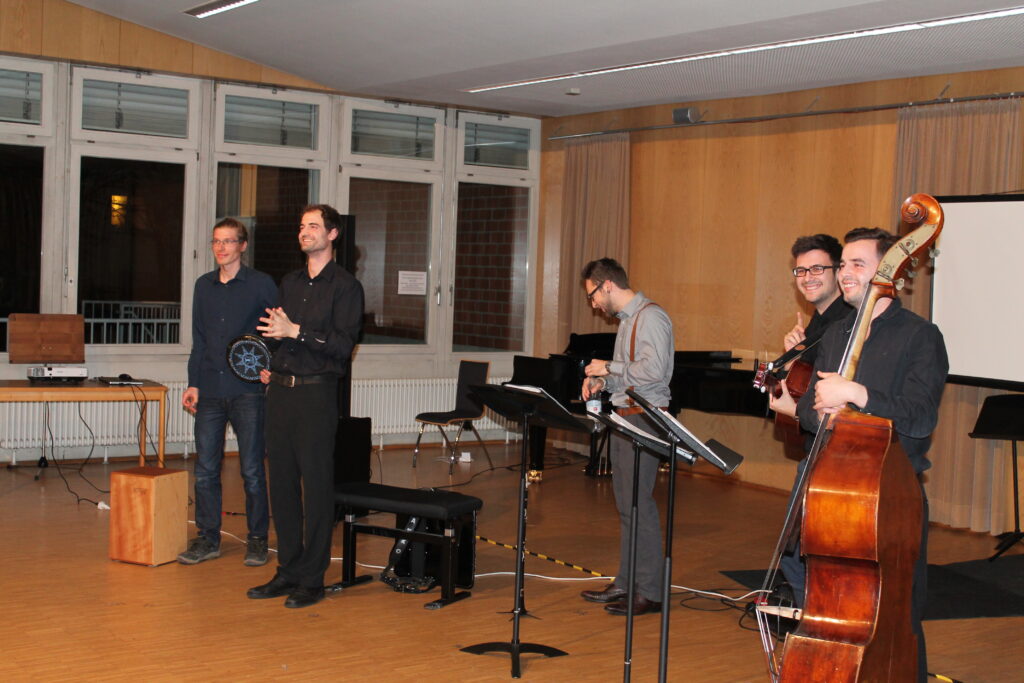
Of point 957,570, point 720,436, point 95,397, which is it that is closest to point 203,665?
point 95,397

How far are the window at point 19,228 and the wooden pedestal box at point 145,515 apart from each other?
3.42 metres

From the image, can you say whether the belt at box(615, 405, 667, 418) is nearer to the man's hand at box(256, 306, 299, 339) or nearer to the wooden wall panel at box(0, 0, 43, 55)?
the man's hand at box(256, 306, 299, 339)

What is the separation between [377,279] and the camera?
971cm

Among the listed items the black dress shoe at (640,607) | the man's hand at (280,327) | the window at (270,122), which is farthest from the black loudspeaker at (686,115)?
the man's hand at (280,327)

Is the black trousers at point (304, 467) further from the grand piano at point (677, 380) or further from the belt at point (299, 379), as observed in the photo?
the grand piano at point (677, 380)

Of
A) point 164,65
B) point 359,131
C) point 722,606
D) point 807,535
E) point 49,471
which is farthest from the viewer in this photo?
point 359,131

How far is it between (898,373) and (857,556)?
0.66 metres

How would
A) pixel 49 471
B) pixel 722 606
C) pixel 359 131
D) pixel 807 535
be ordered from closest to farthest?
1. pixel 807 535
2. pixel 722 606
3. pixel 49 471
4. pixel 359 131

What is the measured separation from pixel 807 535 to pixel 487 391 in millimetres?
1507

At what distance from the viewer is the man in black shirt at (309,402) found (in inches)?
181

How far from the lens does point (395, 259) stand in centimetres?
978

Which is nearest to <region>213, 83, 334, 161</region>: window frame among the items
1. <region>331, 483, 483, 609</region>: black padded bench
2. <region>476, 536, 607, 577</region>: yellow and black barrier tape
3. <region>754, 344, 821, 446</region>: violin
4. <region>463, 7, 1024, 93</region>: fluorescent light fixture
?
<region>463, 7, 1024, 93</region>: fluorescent light fixture

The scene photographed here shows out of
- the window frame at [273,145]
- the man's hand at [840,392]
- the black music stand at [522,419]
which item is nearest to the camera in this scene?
the man's hand at [840,392]

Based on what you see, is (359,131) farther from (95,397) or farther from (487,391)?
(487,391)
